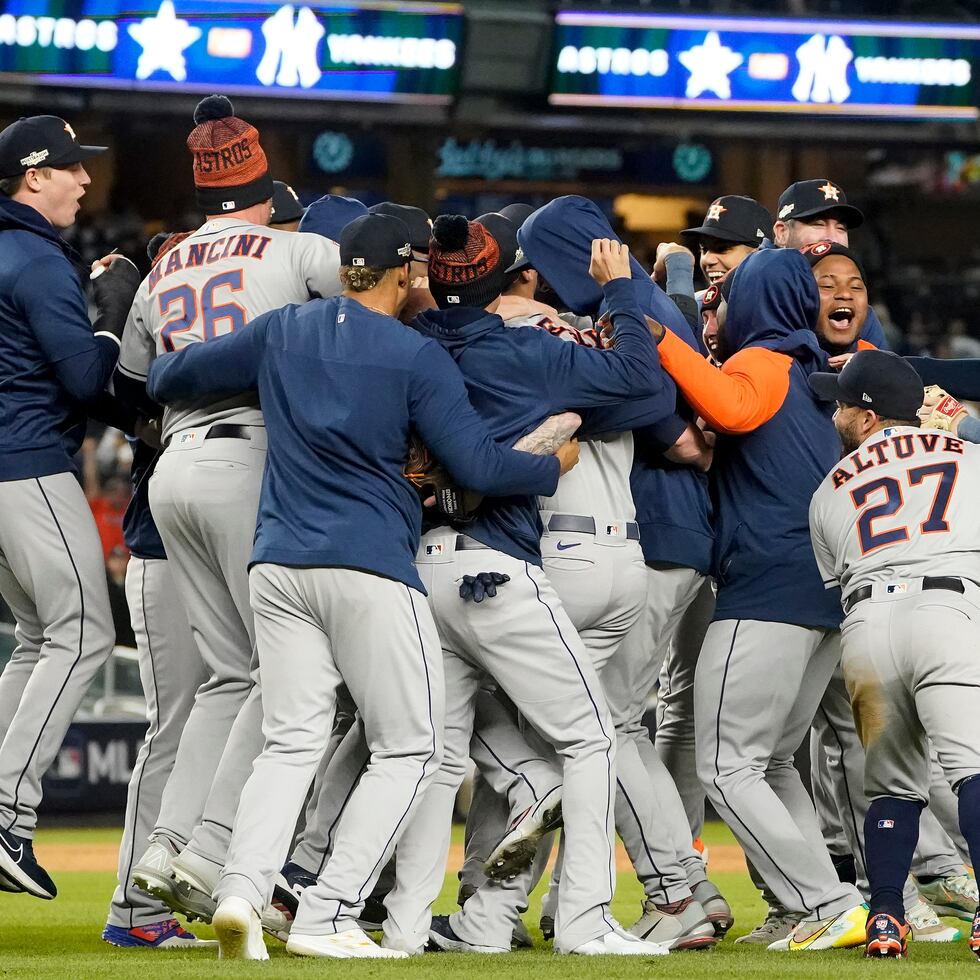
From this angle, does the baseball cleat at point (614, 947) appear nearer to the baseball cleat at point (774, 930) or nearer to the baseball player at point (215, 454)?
the baseball cleat at point (774, 930)

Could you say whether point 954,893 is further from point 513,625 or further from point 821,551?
point 513,625

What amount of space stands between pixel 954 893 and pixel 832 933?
0.80 m

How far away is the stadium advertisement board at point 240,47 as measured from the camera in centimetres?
1199

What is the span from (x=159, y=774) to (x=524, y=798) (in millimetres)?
1141

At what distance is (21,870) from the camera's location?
4594 millimetres

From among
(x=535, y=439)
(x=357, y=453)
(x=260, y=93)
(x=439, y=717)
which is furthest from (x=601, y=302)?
(x=260, y=93)

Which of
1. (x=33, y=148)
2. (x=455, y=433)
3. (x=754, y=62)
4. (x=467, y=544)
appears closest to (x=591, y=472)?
(x=467, y=544)

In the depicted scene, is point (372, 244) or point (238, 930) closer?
point (238, 930)

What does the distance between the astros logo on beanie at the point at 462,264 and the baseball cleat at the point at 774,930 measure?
1866 millimetres

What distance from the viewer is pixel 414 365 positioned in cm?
425

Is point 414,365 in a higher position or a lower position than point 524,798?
higher

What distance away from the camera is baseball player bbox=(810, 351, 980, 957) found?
4277 mm

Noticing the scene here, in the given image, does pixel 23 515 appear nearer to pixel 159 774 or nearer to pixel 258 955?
pixel 159 774

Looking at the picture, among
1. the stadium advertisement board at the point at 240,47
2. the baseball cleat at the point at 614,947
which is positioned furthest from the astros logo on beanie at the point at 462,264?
the stadium advertisement board at the point at 240,47
